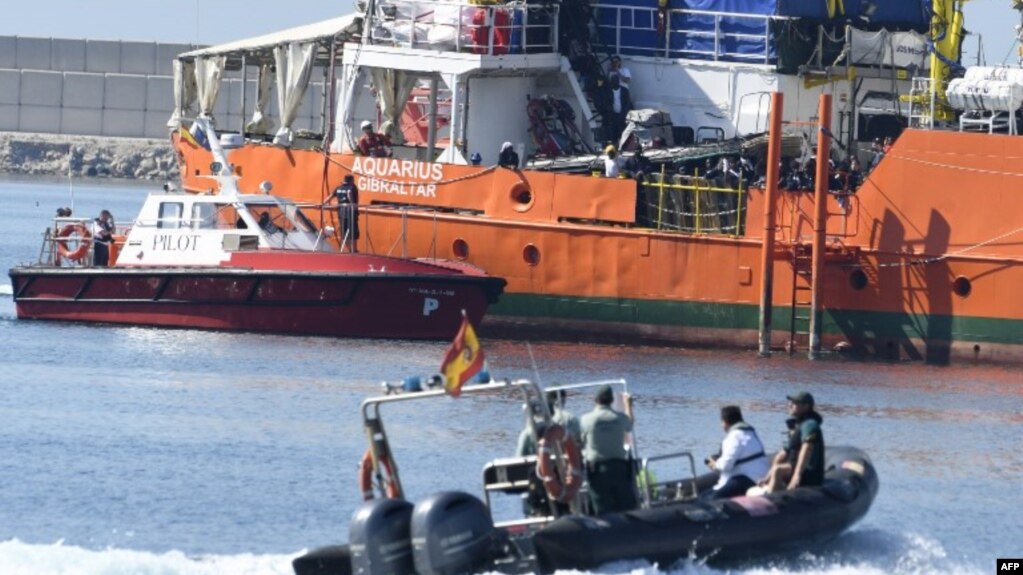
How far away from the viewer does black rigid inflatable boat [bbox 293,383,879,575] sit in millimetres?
17516

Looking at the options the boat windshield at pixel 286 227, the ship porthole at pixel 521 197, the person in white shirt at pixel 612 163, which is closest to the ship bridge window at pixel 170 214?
the boat windshield at pixel 286 227

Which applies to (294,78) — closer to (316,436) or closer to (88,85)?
(316,436)

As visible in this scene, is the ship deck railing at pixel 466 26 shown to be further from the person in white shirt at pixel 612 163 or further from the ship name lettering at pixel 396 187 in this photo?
the person in white shirt at pixel 612 163

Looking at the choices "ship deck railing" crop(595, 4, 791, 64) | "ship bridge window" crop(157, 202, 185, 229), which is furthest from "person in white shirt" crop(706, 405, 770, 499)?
"ship deck railing" crop(595, 4, 791, 64)

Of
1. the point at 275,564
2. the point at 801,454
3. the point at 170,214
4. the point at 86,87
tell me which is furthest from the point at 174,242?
the point at 86,87

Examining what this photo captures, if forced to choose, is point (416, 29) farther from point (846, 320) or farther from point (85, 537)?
point (85, 537)

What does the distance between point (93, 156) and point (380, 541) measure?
77.1 metres

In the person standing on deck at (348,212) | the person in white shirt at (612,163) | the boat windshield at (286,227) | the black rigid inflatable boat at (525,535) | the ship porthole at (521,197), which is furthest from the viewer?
the person standing on deck at (348,212)

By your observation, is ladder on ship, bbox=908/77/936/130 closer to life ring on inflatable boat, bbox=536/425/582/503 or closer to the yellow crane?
the yellow crane

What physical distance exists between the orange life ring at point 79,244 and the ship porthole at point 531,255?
623 cm

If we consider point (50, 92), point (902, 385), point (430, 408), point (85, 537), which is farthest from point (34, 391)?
point (50, 92)

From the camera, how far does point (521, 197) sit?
33000 millimetres

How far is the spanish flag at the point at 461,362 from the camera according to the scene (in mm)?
16891

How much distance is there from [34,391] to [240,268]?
16.0 feet
